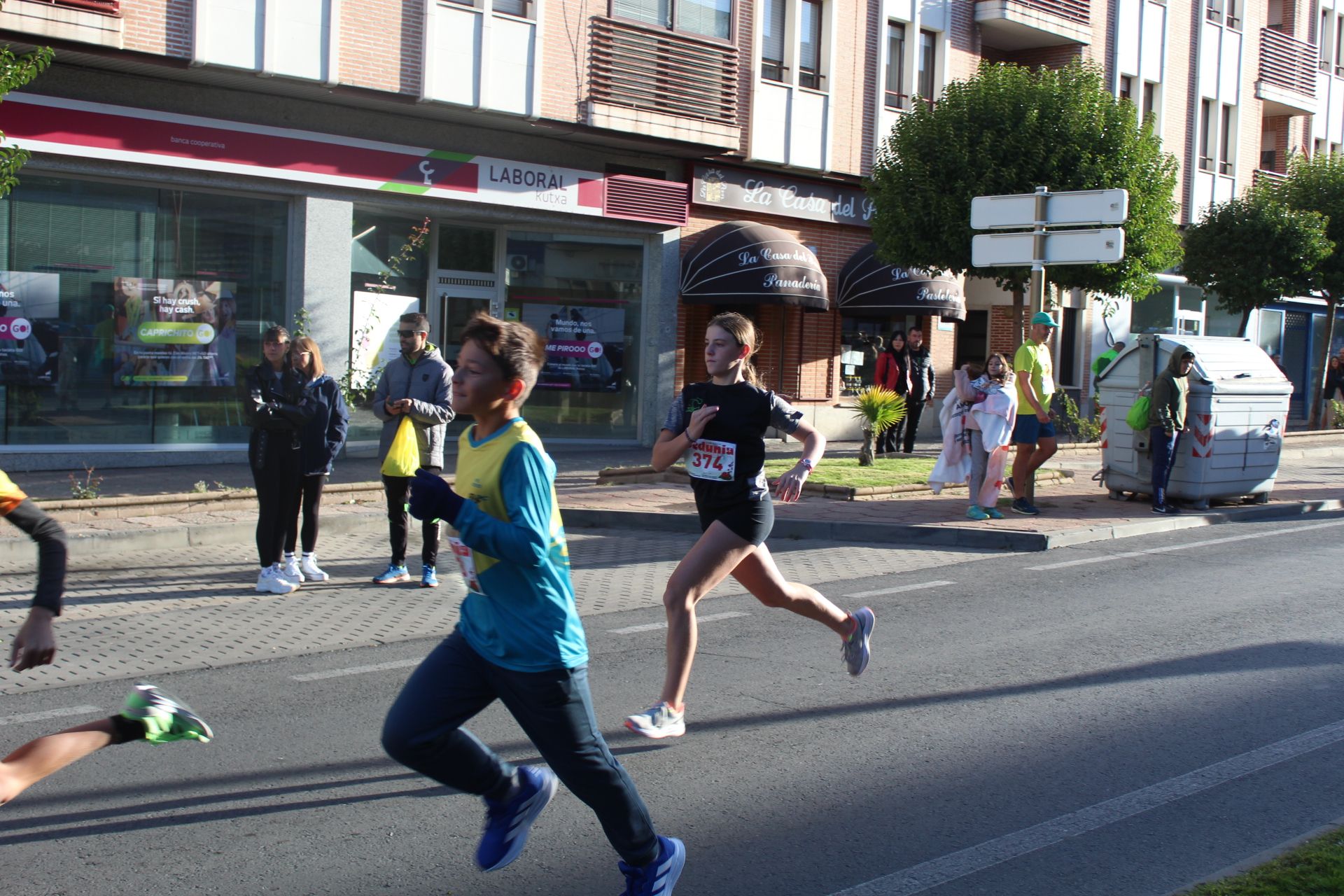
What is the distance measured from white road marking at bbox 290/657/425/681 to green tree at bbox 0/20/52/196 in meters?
6.85

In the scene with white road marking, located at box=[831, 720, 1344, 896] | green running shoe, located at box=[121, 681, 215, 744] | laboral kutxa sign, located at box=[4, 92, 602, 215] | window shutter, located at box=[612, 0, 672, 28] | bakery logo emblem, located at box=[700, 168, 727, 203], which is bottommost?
white road marking, located at box=[831, 720, 1344, 896]

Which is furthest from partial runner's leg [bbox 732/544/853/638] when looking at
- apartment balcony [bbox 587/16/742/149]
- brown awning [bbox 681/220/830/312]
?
brown awning [bbox 681/220/830/312]

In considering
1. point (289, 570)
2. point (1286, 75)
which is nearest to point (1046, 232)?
point (289, 570)

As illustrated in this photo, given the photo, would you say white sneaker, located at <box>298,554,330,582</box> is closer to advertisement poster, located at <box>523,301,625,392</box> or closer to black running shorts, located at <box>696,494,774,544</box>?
black running shorts, located at <box>696,494,774,544</box>

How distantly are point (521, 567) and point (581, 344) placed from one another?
1686cm

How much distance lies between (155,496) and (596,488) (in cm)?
489

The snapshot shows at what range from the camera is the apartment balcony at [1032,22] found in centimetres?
2458

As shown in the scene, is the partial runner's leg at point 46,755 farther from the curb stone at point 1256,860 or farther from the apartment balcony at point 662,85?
the apartment balcony at point 662,85

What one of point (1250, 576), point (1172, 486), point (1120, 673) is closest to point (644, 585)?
point (1120, 673)

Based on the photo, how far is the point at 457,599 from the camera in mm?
8695

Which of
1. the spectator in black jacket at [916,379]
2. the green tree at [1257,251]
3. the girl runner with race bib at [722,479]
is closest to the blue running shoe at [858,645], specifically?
the girl runner with race bib at [722,479]

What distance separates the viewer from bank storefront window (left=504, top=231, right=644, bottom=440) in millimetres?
19594

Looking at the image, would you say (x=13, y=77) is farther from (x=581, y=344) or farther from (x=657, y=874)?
(x=581, y=344)

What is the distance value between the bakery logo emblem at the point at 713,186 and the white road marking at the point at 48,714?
15.9 metres
